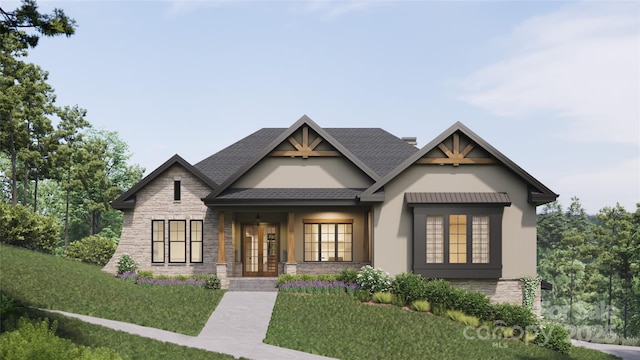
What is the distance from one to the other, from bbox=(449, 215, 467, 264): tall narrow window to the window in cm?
514

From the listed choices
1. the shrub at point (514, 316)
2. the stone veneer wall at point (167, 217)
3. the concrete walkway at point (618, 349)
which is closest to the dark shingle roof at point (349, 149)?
the stone veneer wall at point (167, 217)

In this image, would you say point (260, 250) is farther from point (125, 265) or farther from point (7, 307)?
point (7, 307)

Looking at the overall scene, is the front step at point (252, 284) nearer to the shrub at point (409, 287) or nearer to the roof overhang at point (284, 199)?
the roof overhang at point (284, 199)

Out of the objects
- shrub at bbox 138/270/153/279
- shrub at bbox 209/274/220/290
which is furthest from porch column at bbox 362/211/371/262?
shrub at bbox 138/270/153/279

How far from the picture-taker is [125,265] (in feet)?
90.5

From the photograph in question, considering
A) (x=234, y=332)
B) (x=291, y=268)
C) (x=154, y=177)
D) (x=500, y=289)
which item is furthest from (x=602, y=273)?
(x=234, y=332)

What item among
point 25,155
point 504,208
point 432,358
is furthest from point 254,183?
point 25,155

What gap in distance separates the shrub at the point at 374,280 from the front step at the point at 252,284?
3843 millimetres

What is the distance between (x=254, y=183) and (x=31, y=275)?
9.61 m

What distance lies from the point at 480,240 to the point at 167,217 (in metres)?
13.9

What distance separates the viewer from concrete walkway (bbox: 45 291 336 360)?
57.0 feet

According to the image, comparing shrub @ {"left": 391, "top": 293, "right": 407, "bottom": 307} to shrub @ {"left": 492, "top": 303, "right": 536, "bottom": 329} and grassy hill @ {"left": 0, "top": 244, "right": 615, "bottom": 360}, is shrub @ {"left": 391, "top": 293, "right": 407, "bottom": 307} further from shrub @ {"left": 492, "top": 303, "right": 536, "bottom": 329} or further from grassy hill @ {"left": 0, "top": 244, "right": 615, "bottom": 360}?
shrub @ {"left": 492, "top": 303, "right": 536, "bottom": 329}

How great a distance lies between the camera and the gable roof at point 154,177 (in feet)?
92.0

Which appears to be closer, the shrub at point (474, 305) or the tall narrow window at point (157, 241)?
the shrub at point (474, 305)
